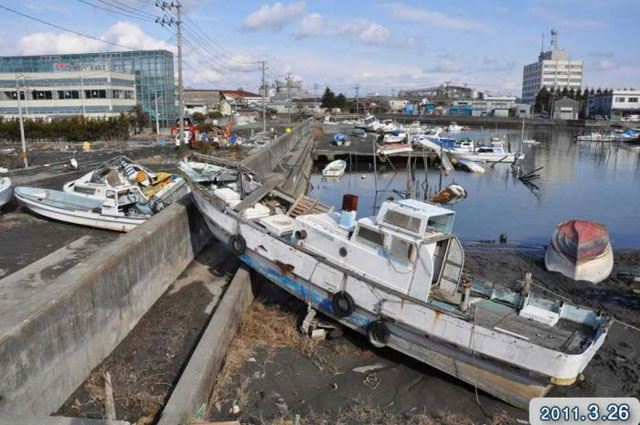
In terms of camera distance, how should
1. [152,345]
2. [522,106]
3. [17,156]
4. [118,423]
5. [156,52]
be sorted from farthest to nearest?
[522,106] < [156,52] < [17,156] < [152,345] < [118,423]

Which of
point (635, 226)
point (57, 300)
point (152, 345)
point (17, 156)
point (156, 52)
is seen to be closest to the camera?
point (57, 300)

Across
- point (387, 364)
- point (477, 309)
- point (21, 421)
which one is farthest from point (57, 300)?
point (477, 309)

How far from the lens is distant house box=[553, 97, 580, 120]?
12469 cm

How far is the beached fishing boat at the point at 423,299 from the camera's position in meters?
9.20

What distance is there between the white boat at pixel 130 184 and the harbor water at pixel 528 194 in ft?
41.9

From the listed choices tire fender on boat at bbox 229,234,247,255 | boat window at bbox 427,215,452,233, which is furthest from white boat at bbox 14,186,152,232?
boat window at bbox 427,215,452,233

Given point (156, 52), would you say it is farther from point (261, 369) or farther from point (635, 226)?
point (261, 369)

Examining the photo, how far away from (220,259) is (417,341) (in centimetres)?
701

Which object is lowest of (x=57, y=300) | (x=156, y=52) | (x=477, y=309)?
(x=477, y=309)

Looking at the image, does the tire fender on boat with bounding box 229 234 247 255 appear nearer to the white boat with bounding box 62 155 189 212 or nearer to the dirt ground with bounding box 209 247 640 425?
the dirt ground with bounding box 209 247 640 425

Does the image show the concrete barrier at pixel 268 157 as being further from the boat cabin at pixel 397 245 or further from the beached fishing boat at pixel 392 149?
the boat cabin at pixel 397 245

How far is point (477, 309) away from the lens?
10.7m

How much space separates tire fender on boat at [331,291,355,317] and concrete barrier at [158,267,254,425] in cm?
225

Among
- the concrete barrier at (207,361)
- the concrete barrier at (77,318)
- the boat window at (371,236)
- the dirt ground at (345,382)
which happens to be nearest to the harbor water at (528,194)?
the dirt ground at (345,382)
